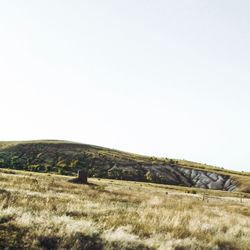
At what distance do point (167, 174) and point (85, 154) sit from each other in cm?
2771

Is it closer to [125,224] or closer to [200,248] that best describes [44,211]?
[125,224]

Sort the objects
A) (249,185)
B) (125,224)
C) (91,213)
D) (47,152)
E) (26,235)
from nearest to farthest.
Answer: (26,235) < (125,224) < (91,213) < (249,185) < (47,152)

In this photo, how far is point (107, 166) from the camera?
106 metres

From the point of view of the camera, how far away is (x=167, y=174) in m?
107

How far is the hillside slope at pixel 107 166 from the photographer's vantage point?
97.9 meters

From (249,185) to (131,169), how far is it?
32.7 m

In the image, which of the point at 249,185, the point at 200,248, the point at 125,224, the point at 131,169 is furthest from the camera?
the point at 131,169

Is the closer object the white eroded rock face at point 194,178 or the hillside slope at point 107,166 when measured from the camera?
the hillside slope at point 107,166

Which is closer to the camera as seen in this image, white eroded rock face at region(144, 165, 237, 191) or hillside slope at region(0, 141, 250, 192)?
hillside slope at region(0, 141, 250, 192)

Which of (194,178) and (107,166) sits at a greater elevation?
(107,166)

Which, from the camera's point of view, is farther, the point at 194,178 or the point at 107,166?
the point at 194,178

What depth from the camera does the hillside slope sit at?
97.9 meters

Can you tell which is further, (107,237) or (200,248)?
(200,248)

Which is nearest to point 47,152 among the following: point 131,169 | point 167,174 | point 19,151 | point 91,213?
point 19,151
